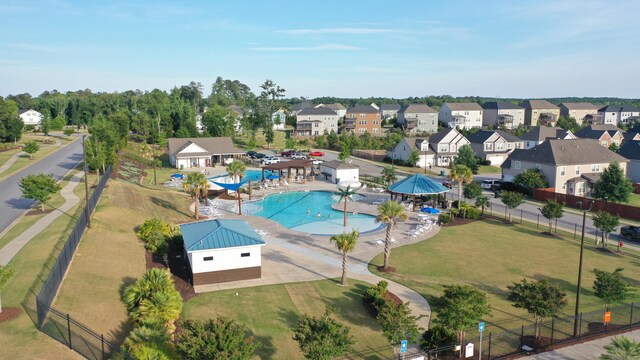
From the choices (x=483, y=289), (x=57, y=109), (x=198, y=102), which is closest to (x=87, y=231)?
(x=483, y=289)

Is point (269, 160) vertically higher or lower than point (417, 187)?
higher

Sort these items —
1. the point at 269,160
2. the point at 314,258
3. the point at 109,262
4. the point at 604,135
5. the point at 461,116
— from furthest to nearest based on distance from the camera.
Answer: the point at 461,116 → the point at 604,135 → the point at 269,160 → the point at 314,258 → the point at 109,262

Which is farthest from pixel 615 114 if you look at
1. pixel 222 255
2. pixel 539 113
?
pixel 222 255

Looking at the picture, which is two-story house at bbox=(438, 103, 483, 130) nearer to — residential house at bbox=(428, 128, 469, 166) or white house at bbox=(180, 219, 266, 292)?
residential house at bbox=(428, 128, 469, 166)

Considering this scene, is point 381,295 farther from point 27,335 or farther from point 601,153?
point 601,153

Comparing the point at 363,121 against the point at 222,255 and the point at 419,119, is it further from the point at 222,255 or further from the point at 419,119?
the point at 222,255
